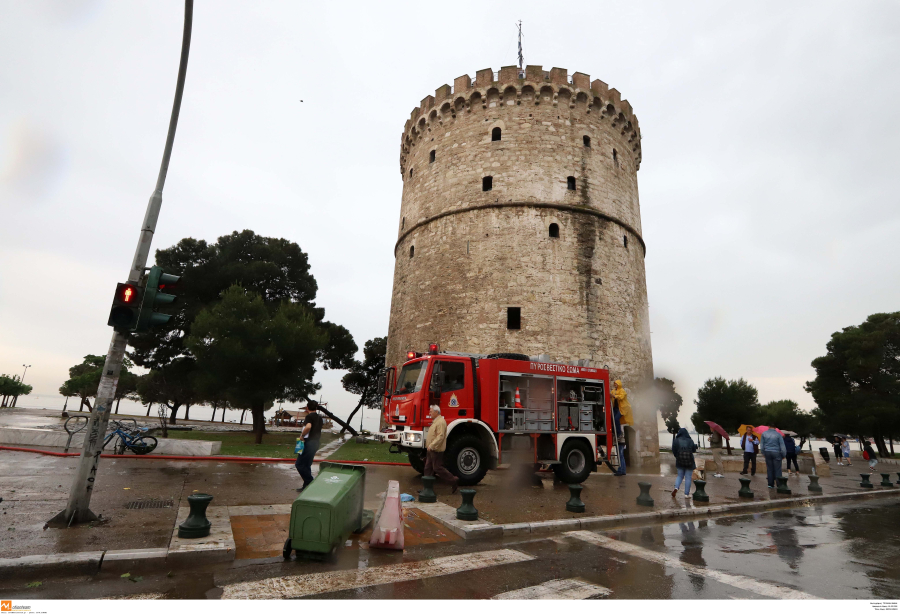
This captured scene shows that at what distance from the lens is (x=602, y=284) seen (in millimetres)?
18828

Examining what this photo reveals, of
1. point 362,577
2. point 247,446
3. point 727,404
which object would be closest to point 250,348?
point 247,446

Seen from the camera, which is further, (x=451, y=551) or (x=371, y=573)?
(x=451, y=551)

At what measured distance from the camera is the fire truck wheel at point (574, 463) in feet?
37.0

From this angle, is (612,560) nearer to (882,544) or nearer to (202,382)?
(882,544)

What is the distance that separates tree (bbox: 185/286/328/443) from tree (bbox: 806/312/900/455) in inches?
1596

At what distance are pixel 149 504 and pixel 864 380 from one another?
4891cm

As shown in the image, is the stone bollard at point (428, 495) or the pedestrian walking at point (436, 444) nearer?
the stone bollard at point (428, 495)

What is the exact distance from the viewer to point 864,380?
1447 inches

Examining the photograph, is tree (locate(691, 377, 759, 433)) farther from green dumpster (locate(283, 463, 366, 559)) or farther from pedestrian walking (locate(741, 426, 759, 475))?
green dumpster (locate(283, 463, 366, 559))

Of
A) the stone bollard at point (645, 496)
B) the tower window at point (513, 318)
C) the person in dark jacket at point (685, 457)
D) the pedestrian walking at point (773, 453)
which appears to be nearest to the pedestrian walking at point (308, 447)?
the stone bollard at point (645, 496)

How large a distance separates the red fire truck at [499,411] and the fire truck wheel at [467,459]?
21 mm

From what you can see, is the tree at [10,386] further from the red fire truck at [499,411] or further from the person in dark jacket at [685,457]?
the person in dark jacket at [685,457]

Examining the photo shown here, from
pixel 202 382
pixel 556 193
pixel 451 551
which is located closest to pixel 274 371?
pixel 202 382

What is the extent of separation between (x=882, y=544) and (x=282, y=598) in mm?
8032
